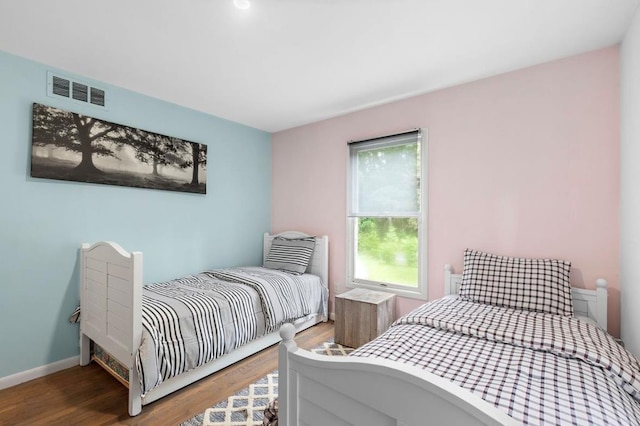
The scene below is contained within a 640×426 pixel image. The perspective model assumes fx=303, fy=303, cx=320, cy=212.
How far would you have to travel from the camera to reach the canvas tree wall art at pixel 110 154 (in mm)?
2289

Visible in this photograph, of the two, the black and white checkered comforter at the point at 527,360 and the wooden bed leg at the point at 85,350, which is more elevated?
the black and white checkered comforter at the point at 527,360

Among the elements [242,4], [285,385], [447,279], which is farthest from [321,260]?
[242,4]

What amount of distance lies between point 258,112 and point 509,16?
7.73 ft

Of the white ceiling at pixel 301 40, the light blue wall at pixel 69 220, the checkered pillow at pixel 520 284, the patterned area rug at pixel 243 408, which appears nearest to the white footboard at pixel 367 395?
the patterned area rug at pixel 243 408

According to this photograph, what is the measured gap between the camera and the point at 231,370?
2373mm

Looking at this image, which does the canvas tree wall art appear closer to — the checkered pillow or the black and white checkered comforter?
the black and white checkered comforter

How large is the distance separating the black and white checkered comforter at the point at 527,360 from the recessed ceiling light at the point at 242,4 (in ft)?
6.27

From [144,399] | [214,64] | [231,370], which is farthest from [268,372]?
[214,64]

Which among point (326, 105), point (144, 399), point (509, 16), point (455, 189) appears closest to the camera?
point (509, 16)

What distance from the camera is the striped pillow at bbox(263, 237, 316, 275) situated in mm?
3369

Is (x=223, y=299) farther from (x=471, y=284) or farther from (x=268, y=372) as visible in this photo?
(x=471, y=284)

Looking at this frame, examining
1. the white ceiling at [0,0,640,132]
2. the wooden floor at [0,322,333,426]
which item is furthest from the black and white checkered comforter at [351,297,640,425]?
the white ceiling at [0,0,640,132]

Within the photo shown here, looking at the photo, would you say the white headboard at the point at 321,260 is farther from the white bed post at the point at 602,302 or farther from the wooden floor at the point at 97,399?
the white bed post at the point at 602,302

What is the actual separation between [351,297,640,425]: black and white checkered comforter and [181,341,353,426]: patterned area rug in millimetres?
865
